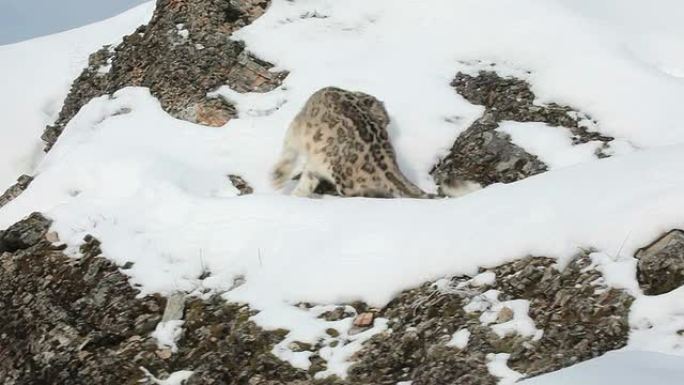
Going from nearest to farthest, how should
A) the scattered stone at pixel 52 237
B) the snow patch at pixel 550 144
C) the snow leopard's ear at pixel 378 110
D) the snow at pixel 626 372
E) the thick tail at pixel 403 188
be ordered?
the snow at pixel 626 372 < the scattered stone at pixel 52 237 < the thick tail at pixel 403 188 < the snow patch at pixel 550 144 < the snow leopard's ear at pixel 378 110

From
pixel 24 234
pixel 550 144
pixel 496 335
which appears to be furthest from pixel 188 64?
pixel 496 335

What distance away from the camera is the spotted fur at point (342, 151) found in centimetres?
921

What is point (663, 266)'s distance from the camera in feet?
18.7

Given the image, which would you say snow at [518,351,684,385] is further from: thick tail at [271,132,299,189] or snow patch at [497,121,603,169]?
thick tail at [271,132,299,189]

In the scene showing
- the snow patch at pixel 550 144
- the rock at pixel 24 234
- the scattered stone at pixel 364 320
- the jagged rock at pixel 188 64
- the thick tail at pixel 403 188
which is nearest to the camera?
the scattered stone at pixel 364 320

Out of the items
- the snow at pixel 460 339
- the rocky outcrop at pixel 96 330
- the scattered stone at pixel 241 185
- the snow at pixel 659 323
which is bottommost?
the scattered stone at pixel 241 185

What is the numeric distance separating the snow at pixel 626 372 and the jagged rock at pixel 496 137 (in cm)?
523

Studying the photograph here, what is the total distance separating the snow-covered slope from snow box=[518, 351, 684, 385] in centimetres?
50

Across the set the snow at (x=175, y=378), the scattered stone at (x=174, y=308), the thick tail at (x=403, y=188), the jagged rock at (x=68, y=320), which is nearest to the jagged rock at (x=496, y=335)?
the snow at (x=175, y=378)

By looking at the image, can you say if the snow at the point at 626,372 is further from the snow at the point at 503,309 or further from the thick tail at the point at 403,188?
the thick tail at the point at 403,188

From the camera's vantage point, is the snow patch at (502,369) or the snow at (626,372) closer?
the snow at (626,372)

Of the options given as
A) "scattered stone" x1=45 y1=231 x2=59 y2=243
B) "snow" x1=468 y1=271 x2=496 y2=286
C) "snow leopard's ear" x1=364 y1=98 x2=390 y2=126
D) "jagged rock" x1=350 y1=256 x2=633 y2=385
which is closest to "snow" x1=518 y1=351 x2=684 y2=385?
"jagged rock" x1=350 y1=256 x2=633 y2=385

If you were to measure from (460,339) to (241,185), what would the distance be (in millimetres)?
4632

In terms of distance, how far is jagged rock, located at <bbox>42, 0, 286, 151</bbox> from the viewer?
12.0 metres
